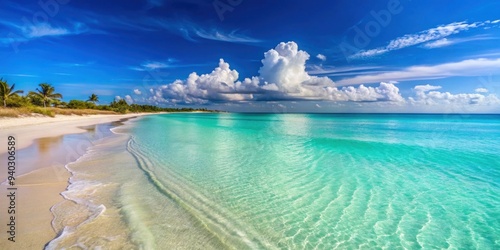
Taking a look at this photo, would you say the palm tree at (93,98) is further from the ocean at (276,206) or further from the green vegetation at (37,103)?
the ocean at (276,206)

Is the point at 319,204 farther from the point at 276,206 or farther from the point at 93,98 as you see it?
the point at 93,98

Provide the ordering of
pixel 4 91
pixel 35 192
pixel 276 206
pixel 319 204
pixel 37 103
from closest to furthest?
1. pixel 276 206
2. pixel 319 204
3. pixel 35 192
4. pixel 4 91
5. pixel 37 103

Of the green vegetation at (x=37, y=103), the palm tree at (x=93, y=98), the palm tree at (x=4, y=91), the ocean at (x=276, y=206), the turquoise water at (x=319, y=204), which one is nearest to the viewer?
the ocean at (x=276, y=206)

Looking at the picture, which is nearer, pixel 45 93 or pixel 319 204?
pixel 319 204

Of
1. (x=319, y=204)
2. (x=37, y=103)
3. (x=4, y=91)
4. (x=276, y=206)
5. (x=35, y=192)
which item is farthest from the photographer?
(x=37, y=103)

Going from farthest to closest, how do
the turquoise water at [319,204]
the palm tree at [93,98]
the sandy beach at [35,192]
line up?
the palm tree at [93,98], the turquoise water at [319,204], the sandy beach at [35,192]

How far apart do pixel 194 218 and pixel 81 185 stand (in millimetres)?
4479

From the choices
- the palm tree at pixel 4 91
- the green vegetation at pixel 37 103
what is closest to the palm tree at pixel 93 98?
the green vegetation at pixel 37 103

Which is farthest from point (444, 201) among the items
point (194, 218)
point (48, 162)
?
point (48, 162)

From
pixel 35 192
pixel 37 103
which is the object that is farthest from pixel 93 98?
pixel 35 192

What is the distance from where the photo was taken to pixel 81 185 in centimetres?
775

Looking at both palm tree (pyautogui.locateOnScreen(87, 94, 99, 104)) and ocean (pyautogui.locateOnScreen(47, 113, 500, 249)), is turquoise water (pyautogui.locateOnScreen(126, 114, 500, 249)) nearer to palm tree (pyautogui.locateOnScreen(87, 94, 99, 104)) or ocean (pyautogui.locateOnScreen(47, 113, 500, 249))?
ocean (pyautogui.locateOnScreen(47, 113, 500, 249))

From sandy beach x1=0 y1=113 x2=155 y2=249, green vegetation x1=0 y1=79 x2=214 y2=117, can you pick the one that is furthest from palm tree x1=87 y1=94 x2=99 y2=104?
sandy beach x1=0 y1=113 x2=155 y2=249

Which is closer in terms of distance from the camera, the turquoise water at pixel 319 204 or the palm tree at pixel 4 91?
the turquoise water at pixel 319 204
